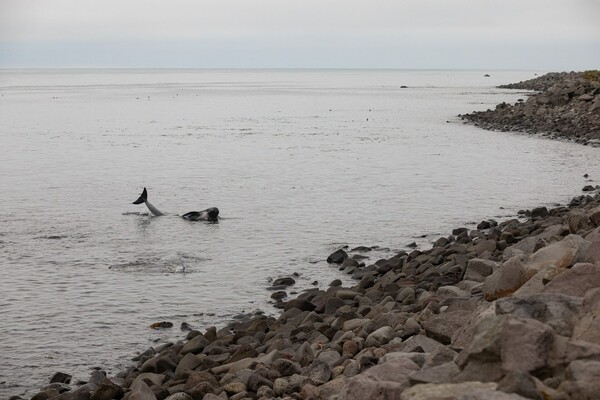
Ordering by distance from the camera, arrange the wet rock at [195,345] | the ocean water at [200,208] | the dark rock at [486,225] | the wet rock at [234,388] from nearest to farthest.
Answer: the wet rock at [234,388], the wet rock at [195,345], the ocean water at [200,208], the dark rock at [486,225]

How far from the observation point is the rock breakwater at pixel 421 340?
5441 mm

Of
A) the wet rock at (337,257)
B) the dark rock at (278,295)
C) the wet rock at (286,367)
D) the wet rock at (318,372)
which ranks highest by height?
the wet rock at (318,372)

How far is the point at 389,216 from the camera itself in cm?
2225

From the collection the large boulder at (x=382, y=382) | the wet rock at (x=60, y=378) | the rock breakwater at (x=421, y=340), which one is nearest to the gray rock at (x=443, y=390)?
the rock breakwater at (x=421, y=340)

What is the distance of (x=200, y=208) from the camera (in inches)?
940

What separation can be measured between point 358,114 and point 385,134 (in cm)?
2204

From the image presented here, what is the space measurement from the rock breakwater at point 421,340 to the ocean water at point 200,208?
62.9 inches

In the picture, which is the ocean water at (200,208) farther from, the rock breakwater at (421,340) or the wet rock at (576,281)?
the wet rock at (576,281)

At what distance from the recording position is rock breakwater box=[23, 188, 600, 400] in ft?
17.9

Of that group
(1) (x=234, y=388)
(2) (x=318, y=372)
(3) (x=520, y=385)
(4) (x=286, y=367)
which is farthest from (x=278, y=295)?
(3) (x=520, y=385)

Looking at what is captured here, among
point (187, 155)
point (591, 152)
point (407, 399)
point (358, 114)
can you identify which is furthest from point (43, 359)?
point (358, 114)

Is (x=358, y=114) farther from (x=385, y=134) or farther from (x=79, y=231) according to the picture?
(x=79, y=231)

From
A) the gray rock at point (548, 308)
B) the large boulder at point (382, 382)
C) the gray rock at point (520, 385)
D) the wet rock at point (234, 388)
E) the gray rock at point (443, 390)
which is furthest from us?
the wet rock at point (234, 388)

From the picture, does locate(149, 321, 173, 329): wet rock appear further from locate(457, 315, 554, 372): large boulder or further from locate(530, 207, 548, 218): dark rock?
locate(530, 207, 548, 218): dark rock
